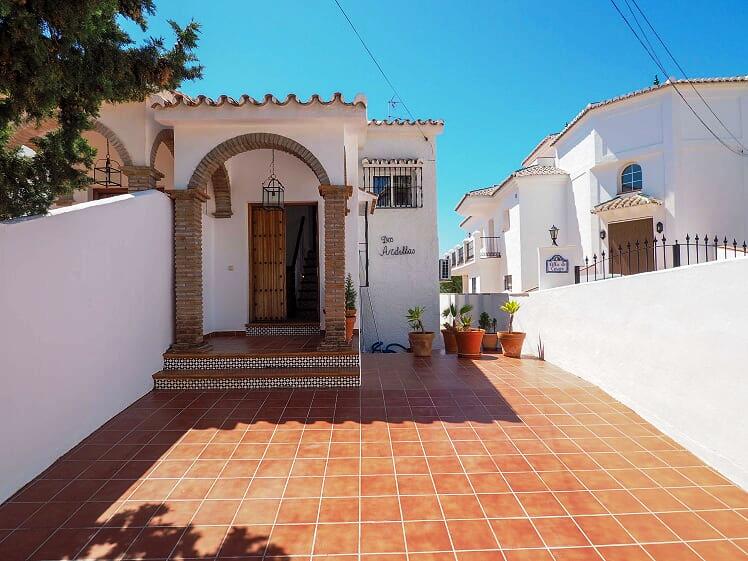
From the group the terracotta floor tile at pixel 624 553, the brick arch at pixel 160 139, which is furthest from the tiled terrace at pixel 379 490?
the brick arch at pixel 160 139

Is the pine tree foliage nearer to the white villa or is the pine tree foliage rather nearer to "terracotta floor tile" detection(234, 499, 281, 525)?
the white villa

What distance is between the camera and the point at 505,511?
2.94 m

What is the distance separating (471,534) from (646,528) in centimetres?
123

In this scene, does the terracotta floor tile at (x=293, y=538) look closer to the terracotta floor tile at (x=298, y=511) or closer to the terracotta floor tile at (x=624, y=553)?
the terracotta floor tile at (x=298, y=511)

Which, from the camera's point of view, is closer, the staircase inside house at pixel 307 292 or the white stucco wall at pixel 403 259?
the staircase inside house at pixel 307 292

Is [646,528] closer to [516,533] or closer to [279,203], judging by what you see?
[516,533]

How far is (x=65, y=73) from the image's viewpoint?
2.75 m

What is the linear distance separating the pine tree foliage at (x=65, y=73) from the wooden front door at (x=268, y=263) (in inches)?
211

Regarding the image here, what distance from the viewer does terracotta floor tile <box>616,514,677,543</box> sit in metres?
2.64

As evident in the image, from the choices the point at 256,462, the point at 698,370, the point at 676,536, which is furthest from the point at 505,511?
the point at 698,370

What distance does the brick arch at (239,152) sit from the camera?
653 cm

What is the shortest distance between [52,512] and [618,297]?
21.1ft

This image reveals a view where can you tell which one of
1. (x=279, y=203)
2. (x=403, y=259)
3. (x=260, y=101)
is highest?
(x=260, y=101)

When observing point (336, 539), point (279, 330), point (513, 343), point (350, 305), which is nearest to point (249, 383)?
point (279, 330)
